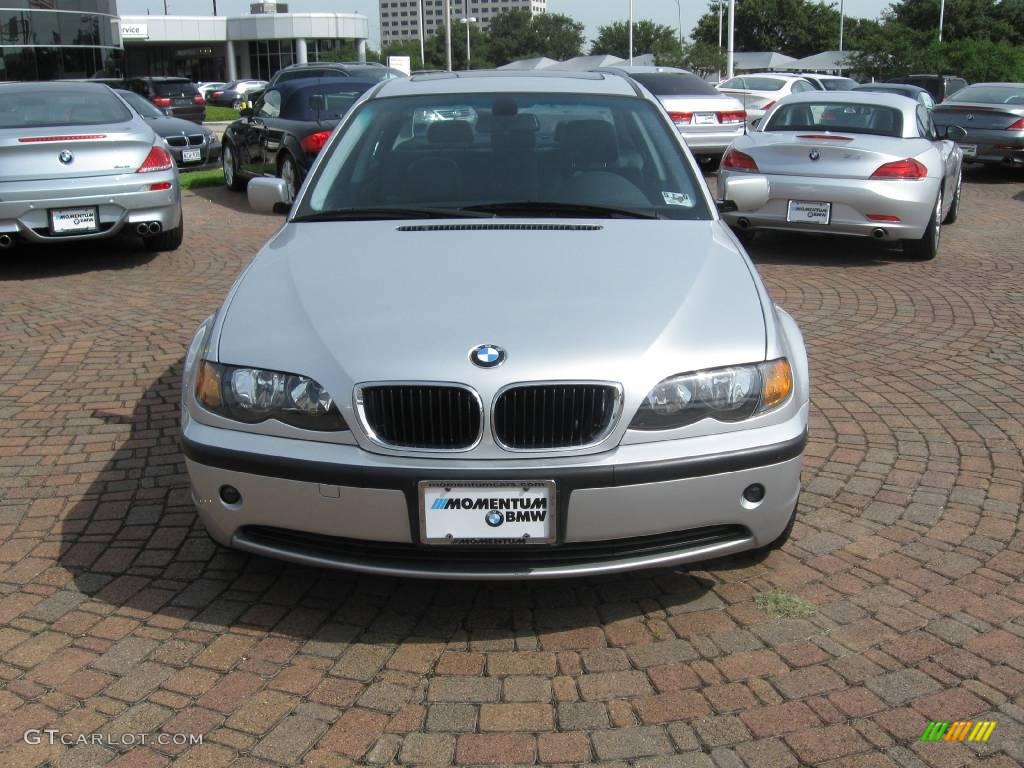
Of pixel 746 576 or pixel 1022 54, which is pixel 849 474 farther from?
pixel 1022 54

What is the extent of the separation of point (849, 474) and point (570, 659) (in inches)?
78.8

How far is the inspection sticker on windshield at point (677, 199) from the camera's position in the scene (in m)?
4.40

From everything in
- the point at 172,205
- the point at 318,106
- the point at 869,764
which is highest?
the point at 318,106

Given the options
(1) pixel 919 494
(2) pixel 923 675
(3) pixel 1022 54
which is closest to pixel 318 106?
(1) pixel 919 494

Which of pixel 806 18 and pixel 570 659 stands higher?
pixel 806 18

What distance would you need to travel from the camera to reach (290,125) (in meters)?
12.6

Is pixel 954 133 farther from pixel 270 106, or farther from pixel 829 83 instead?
pixel 829 83

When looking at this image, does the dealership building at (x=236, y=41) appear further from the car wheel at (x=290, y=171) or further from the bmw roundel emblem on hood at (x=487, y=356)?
the bmw roundel emblem on hood at (x=487, y=356)

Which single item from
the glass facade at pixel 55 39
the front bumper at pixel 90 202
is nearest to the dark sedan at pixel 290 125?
the front bumper at pixel 90 202

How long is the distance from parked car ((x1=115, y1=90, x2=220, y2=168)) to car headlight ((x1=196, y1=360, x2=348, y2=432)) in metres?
14.1

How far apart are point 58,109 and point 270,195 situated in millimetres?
5294

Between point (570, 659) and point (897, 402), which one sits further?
point (897, 402)

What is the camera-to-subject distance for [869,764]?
→ 9.05 ft

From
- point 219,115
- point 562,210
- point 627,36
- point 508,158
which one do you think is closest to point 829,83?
point 219,115
